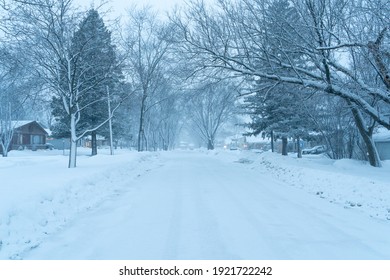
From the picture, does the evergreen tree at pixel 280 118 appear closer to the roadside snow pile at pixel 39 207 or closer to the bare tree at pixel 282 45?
the bare tree at pixel 282 45

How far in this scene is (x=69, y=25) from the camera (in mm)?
16109

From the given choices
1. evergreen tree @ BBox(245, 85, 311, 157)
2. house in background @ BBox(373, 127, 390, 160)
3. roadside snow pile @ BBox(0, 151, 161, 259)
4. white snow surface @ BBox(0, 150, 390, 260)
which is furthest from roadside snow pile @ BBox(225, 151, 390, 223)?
house in background @ BBox(373, 127, 390, 160)

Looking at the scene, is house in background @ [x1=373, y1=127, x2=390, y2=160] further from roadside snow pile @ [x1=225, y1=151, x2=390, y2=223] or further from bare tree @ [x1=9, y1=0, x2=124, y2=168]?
bare tree @ [x1=9, y1=0, x2=124, y2=168]

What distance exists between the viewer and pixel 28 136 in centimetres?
5288

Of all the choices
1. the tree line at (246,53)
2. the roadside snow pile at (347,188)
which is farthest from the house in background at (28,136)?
the roadside snow pile at (347,188)

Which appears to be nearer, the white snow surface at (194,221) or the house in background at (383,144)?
the white snow surface at (194,221)

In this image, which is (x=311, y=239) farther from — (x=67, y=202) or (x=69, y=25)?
(x=69, y=25)

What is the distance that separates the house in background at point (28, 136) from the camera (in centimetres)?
4955

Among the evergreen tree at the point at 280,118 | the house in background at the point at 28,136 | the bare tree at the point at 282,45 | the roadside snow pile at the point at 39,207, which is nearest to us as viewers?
the roadside snow pile at the point at 39,207

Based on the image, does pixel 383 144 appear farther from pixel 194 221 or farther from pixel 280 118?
pixel 194 221

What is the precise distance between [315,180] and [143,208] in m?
7.17

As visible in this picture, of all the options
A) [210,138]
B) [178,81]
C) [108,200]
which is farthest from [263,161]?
[210,138]

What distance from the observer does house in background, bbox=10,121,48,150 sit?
49547 mm

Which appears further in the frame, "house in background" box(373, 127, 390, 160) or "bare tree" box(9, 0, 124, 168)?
"house in background" box(373, 127, 390, 160)
